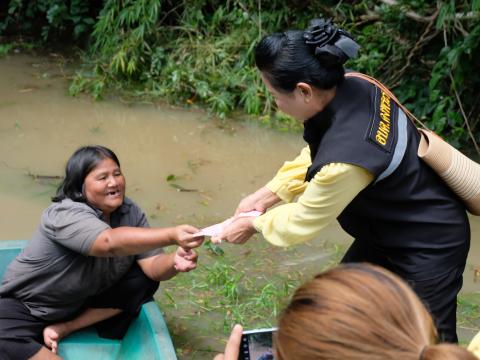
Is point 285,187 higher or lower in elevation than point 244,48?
A: higher

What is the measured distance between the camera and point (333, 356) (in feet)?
4.36

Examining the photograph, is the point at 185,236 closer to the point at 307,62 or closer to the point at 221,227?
the point at 221,227

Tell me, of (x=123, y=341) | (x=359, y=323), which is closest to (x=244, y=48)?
(x=123, y=341)

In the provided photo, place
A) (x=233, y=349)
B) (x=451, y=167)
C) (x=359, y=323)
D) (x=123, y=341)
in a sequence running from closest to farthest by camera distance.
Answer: (x=359, y=323)
(x=233, y=349)
(x=451, y=167)
(x=123, y=341)

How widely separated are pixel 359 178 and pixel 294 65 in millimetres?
371

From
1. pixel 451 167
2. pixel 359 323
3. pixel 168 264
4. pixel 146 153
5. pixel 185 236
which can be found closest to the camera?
pixel 359 323

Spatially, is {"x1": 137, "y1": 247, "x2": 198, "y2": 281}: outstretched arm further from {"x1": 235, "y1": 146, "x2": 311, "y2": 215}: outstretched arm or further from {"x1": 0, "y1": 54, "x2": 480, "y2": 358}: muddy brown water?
{"x1": 0, "y1": 54, "x2": 480, "y2": 358}: muddy brown water

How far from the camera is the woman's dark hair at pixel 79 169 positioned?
2912 millimetres

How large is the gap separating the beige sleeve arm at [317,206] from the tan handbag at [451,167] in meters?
0.23

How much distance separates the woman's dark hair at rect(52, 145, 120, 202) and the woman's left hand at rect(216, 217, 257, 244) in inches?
25.6

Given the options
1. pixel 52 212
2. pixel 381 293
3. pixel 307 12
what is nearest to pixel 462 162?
pixel 381 293

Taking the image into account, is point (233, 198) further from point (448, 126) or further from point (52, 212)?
point (52, 212)

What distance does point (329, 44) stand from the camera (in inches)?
86.4

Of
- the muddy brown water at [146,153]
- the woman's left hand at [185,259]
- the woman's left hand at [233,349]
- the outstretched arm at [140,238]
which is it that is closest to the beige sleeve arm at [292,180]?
the outstretched arm at [140,238]
